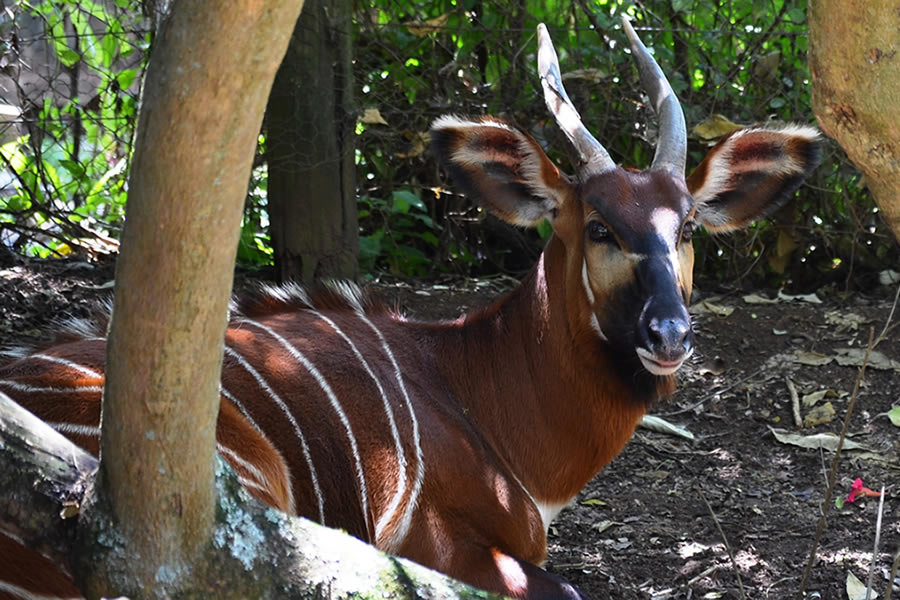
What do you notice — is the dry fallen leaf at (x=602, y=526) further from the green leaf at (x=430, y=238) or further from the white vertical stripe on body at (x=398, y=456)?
the green leaf at (x=430, y=238)

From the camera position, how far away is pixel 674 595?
3900mm

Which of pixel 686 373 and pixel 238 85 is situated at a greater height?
pixel 238 85

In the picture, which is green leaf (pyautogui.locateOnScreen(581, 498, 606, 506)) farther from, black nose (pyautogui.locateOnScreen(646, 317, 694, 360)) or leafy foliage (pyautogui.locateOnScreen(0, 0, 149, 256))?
leafy foliage (pyautogui.locateOnScreen(0, 0, 149, 256))

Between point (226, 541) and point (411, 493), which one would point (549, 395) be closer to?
point (411, 493)

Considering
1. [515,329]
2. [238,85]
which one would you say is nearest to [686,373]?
[515,329]

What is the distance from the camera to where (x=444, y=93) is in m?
5.89

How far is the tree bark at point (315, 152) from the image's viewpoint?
535 cm

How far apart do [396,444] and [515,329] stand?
62 cm

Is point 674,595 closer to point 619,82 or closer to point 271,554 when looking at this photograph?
point 271,554

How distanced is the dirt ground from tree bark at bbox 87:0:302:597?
1.81m

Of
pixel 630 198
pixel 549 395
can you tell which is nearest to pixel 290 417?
pixel 549 395

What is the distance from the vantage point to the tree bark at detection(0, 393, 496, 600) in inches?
83.8

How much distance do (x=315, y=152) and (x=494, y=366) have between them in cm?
184

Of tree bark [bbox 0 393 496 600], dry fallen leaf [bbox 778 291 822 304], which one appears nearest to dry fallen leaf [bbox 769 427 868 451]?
dry fallen leaf [bbox 778 291 822 304]
